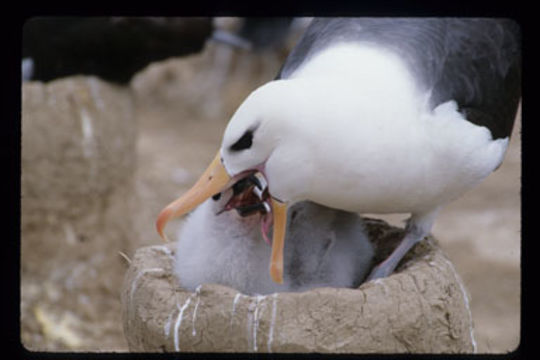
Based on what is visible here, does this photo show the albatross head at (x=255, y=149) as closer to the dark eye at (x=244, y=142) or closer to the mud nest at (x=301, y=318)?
the dark eye at (x=244, y=142)

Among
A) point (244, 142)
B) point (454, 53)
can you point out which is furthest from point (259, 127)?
point (454, 53)

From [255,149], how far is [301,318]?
0.33 meters

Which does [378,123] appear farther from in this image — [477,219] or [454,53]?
[477,219]

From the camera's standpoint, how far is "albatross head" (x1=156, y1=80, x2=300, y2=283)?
1541 millimetres

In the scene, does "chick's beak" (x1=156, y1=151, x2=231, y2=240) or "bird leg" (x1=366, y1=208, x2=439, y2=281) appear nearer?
"chick's beak" (x1=156, y1=151, x2=231, y2=240)

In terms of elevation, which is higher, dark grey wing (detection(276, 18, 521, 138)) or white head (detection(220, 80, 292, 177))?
dark grey wing (detection(276, 18, 521, 138))

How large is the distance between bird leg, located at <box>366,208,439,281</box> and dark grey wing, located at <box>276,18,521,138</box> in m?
0.24

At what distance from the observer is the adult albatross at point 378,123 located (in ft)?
5.05

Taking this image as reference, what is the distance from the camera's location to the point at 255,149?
1580 mm

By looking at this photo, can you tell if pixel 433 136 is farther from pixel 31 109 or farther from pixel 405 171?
pixel 31 109

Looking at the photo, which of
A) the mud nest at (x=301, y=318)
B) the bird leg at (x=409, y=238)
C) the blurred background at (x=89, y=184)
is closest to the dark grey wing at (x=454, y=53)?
the bird leg at (x=409, y=238)

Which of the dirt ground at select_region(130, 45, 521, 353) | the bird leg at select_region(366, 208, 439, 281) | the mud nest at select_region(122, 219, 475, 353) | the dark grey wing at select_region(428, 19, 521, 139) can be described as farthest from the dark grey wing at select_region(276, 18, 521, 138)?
the dirt ground at select_region(130, 45, 521, 353)

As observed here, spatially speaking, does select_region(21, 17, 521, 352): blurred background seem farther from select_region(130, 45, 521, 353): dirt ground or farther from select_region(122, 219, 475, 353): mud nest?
select_region(122, 219, 475, 353): mud nest

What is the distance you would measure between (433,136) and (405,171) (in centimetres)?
10
